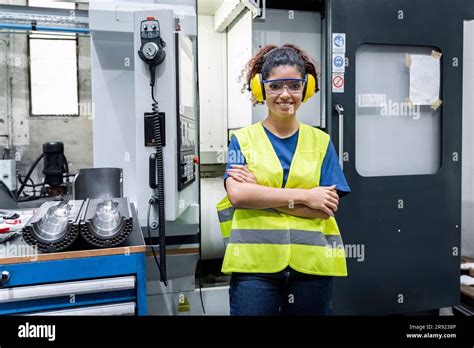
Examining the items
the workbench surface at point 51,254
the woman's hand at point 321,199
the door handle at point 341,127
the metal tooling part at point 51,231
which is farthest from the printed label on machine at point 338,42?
the metal tooling part at point 51,231

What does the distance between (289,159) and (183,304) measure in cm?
133

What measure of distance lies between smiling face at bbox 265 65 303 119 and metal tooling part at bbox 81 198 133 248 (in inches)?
23.4

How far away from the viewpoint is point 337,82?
2.00 meters

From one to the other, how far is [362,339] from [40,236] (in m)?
0.99

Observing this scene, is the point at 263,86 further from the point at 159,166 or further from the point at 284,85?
the point at 159,166

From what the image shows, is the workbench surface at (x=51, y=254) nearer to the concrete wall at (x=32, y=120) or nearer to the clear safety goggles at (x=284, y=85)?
the clear safety goggles at (x=284, y=85)

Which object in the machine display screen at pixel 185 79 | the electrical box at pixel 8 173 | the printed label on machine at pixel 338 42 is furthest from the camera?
the electrical box at pixel 8 173

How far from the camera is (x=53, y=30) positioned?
2012 millimetres

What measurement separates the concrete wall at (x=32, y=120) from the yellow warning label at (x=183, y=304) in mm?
1862

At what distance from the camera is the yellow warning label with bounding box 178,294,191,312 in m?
2.17

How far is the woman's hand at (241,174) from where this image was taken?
118cm

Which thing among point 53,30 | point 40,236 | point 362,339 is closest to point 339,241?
point 362,339

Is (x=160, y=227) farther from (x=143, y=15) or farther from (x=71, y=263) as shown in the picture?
(x=143, y=15)

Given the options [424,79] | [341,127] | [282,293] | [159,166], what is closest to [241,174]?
[282,293]
